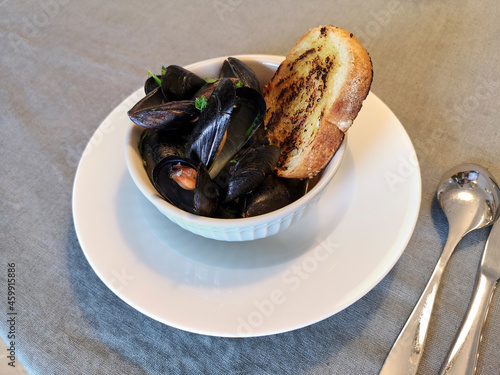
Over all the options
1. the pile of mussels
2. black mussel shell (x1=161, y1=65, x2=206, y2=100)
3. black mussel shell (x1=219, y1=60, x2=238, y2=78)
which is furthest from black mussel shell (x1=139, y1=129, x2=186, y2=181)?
black mussel shell (x1=219, y1=60, x2=238, y2=78)

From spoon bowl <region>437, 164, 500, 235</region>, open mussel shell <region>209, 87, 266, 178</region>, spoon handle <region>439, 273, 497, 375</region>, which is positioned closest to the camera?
spoon handle <region>439, 273, 497, 375</region>

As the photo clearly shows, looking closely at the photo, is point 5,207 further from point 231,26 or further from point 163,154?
point 231,26

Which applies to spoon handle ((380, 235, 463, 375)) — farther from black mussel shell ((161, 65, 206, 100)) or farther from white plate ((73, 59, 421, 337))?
black mussel shell ((161, 65, 206, 100))

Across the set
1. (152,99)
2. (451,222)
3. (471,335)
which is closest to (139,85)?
(152,99)

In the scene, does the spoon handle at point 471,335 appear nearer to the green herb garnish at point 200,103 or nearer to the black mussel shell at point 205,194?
the black mussel shell at point 205,194

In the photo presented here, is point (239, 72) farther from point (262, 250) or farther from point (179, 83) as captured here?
point (262, 250)

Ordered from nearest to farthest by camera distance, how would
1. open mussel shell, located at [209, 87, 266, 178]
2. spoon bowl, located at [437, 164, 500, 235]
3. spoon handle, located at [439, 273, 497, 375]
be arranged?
spoon handle, located at [439, 273, 497, 375] → open mussel shell, located at [209, 87, 266, 178] → spoon bowl, located at [437, 164, 500, 235]
